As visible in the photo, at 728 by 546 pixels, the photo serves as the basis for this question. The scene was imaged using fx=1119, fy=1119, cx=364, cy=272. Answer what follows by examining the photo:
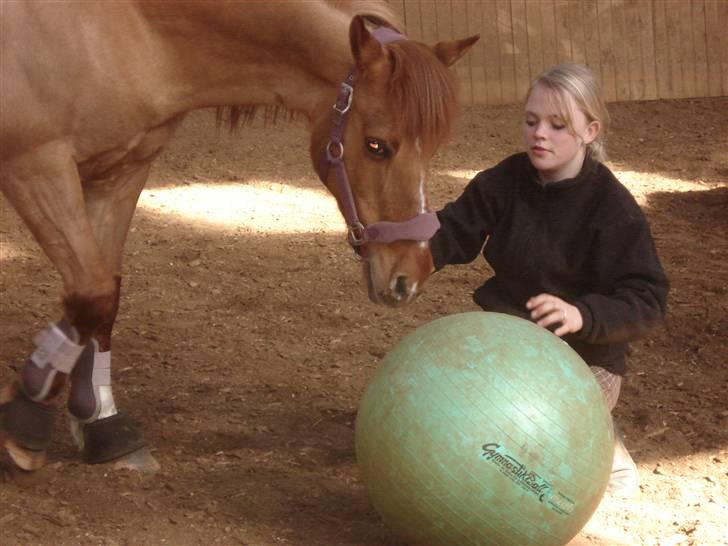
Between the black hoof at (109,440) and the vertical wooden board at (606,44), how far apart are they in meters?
5.60

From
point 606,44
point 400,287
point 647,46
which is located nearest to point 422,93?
point 400,287

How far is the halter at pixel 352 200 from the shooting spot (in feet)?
9.32

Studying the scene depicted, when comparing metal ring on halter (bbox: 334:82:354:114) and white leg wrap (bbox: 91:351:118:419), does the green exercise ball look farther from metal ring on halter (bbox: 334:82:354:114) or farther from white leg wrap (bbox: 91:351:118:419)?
white leg wrap (bbox: 91:351:118:419)

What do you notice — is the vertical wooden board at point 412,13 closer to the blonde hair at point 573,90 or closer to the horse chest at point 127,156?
the horse chest at point 127,156


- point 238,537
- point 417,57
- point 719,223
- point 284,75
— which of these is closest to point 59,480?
point 238,537

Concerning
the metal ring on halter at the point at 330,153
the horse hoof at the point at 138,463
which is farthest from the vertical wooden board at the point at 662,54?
the horse hoof at the point at 138,463

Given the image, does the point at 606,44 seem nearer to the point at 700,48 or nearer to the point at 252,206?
the point at 700,48

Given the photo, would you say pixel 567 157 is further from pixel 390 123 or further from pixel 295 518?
pixel 295 518

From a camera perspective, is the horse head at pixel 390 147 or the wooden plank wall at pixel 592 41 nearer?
the horse head at pixel 390 147

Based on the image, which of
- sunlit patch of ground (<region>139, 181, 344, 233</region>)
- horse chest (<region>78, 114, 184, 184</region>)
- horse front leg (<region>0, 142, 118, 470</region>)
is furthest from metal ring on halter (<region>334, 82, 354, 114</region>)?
sunlit patch of ground (<region>139, 181, 344, 233</region>)

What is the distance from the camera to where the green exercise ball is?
7.86ft

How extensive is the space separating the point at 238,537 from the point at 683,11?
6439 millimetres

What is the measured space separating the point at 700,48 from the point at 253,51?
577 cm

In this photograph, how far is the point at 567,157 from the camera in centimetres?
298
